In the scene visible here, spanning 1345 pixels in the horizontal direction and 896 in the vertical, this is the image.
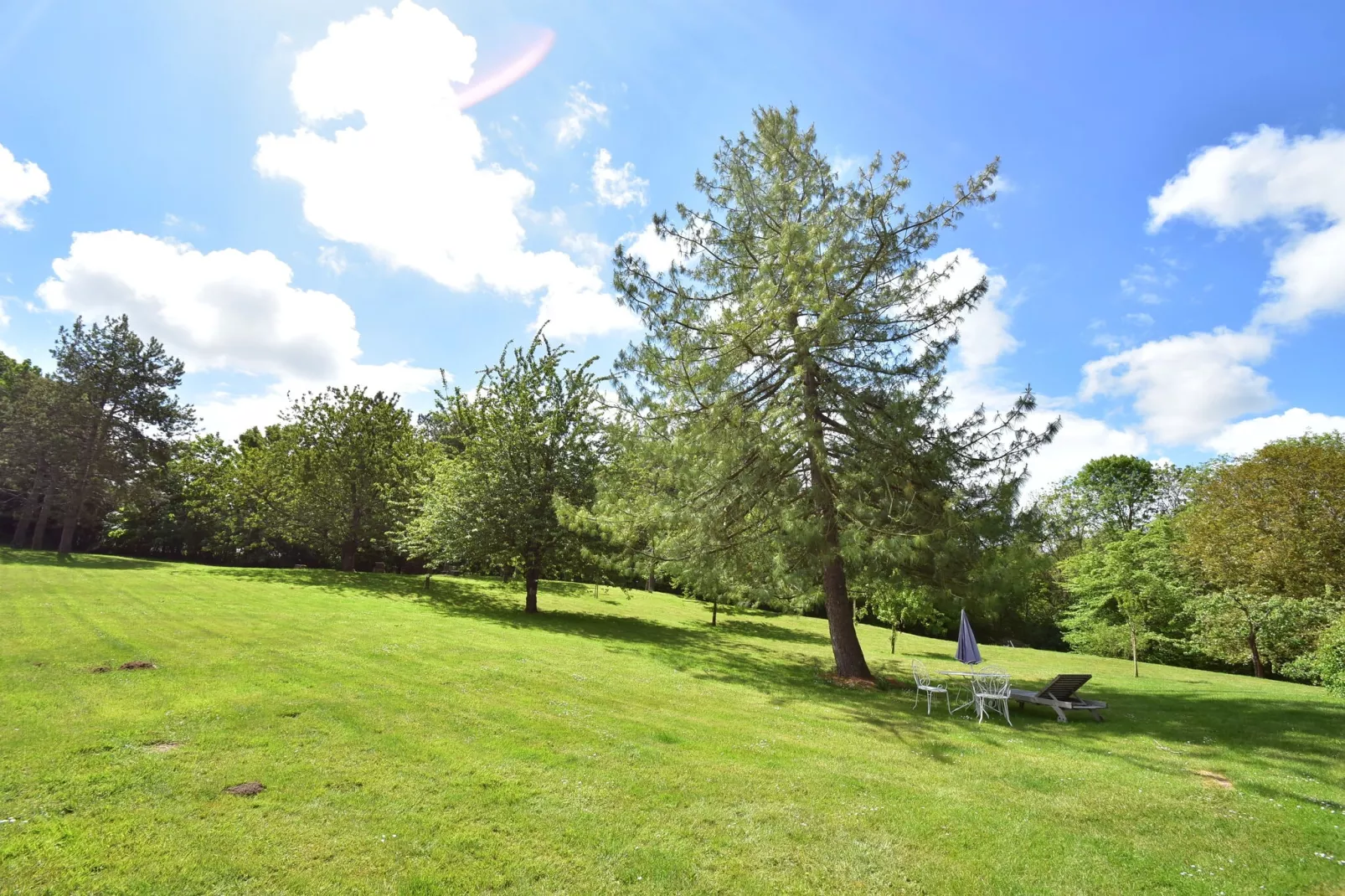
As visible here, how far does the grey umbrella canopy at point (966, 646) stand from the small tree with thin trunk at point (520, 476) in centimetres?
1198

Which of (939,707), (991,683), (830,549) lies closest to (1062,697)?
(991,683)

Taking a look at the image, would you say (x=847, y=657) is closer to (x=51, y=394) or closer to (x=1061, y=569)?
(x=1061, y=569)

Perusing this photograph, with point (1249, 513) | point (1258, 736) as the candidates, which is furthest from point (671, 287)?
point (1249, 513)

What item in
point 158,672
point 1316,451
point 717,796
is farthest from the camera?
point 1316,451

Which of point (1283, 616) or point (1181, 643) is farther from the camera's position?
point (1181, 643)

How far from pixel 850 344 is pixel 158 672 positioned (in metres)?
13.7

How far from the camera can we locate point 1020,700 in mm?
12602

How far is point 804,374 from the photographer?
13.2m

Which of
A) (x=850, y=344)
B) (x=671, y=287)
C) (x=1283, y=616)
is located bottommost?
(x=1283, y=616)

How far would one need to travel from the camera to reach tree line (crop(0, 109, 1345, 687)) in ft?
40.5

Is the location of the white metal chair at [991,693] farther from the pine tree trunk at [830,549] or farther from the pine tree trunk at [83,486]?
the pine tree trunk at [83,486]

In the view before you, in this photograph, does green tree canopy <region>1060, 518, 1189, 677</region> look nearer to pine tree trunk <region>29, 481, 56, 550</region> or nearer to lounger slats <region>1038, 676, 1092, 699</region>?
lounger slats <region>1038, 676, 1092, 699</region>

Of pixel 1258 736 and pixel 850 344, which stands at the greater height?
pixel 850 344

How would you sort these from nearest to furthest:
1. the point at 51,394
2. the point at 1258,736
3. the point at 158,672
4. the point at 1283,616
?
the point at 158,672 → the point at 1258,736 → the point at 1283,616 → the point at 51,394
